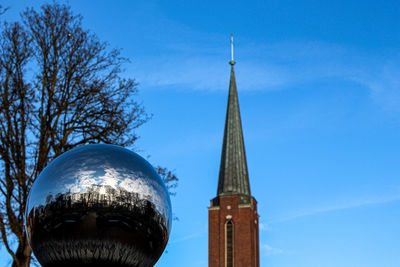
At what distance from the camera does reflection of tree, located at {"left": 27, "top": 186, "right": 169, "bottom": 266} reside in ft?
10.3

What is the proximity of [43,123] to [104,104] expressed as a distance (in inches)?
77.1

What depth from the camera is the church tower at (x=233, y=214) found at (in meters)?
46.4

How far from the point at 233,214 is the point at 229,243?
2671mm

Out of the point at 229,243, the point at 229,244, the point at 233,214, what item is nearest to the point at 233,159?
the point at 233,214

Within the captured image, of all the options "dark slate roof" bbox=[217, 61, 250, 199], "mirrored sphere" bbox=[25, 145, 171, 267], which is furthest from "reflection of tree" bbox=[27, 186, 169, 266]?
"dark slate roof" bbox=[217, 61, 250, 199]

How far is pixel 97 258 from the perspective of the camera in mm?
3176

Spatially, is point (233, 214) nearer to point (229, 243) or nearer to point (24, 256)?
point (229, 243)

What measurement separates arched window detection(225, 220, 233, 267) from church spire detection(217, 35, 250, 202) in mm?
2789

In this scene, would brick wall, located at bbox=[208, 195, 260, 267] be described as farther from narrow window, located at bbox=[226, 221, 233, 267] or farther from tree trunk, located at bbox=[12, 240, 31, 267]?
tree trunk, located at bbox=[12, 240, 31, 267]

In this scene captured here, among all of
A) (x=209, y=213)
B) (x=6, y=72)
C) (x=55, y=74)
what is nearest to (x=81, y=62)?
(x=55, y=74)

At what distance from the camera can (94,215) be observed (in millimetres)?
3145

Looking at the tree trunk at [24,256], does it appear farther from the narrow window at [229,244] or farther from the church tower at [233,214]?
the narrow window at [229,244]

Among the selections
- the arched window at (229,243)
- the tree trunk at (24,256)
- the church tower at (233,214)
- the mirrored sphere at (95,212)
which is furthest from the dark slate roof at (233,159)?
the mirrored sphere at (95,212)

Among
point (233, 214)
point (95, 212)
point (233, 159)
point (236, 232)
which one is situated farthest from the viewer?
point (233, 159)
